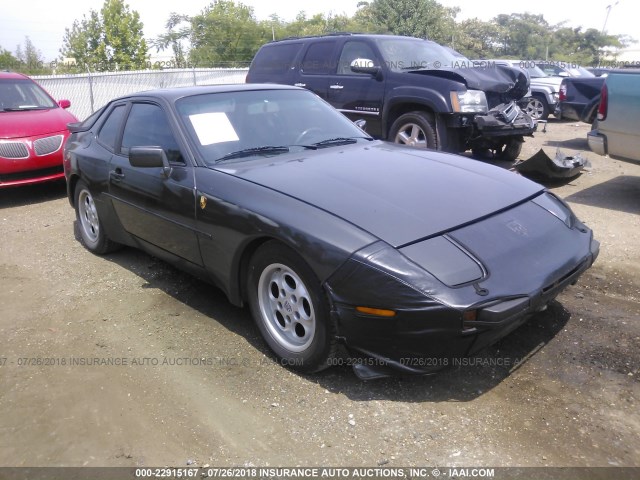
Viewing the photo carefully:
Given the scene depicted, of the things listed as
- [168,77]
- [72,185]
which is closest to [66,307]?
[72,185]

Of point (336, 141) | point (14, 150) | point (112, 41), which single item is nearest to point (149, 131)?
point (336, 141)

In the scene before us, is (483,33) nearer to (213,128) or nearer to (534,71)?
(534,71)

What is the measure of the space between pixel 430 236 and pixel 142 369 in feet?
6.14

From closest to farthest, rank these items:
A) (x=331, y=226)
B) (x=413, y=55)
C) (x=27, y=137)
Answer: (x=331, y=226)
(x=27, y=137)
(x=413, y=55)

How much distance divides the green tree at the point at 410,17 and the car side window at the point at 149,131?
38119 mm

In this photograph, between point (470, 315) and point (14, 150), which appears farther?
point (14, 150)

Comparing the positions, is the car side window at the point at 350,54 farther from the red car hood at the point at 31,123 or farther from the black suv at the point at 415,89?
the red car hood at the point at 31,123

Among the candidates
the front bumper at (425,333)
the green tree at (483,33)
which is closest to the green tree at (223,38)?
the green tree at (483,33)

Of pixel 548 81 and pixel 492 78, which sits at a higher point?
pixel 492 78

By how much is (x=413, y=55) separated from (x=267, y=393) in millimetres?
6588

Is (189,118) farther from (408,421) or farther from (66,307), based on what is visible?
(408,421)

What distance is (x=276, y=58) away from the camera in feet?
30.9

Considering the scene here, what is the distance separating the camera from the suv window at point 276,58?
916 centimetres

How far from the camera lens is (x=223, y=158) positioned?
3738 mm
